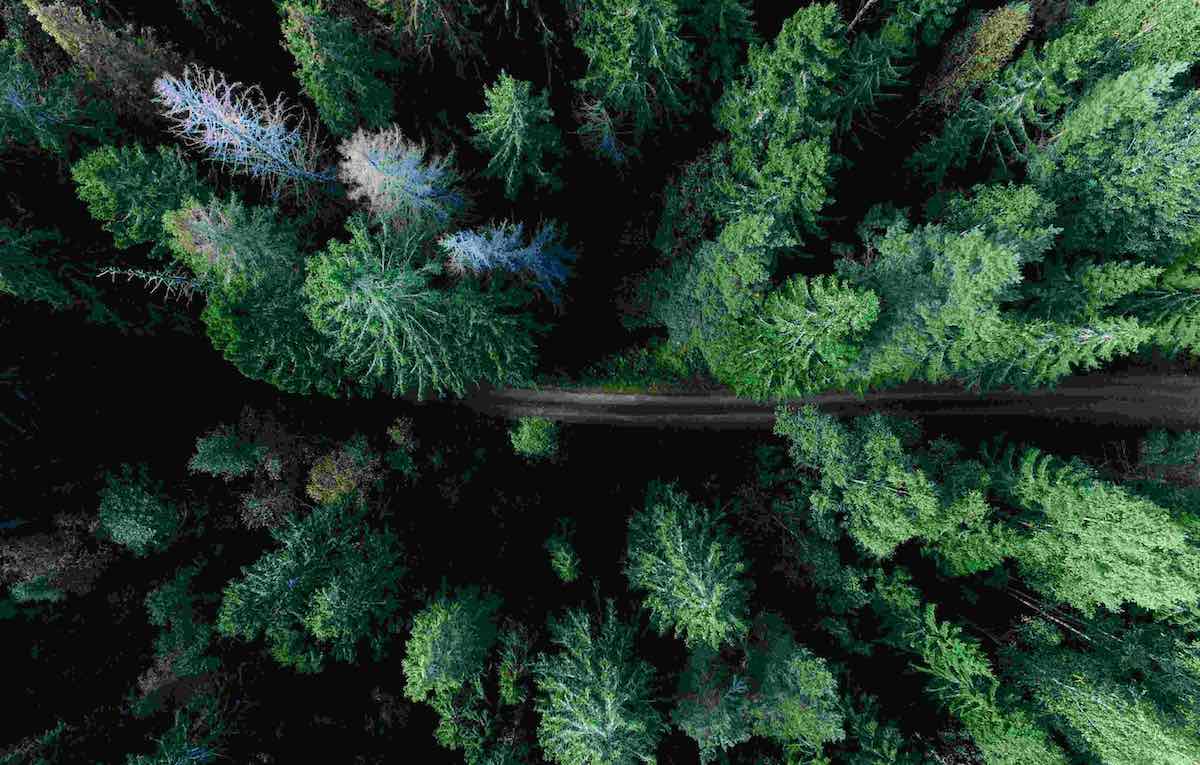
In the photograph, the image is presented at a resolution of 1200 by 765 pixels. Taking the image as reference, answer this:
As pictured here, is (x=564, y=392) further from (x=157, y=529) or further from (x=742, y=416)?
(x=157, y=529)

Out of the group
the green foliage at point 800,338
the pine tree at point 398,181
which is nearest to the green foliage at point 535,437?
the green foliage at point 800,338

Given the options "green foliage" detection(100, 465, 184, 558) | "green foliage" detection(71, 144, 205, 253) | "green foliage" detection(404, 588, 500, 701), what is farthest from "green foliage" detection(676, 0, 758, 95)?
"green foliage" detection(100, 465, 184, 558)

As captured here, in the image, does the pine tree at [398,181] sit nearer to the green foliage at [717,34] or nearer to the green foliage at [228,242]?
the green foliage at [228,242]

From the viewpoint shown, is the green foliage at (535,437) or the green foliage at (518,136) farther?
the green foliage at (535,437)

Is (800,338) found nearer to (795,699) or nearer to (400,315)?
(795,699)

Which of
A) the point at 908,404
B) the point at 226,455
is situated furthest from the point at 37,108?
the point at 908,404
